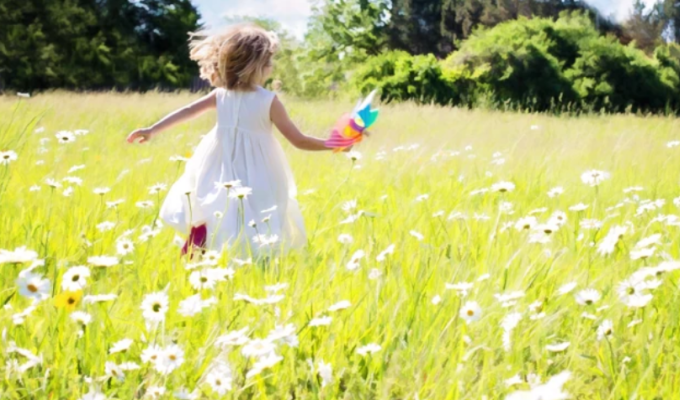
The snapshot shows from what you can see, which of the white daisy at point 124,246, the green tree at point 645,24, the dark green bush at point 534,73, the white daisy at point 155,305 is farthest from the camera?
the green tree at point 645,24

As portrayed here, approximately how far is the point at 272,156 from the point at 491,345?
69.2 inches

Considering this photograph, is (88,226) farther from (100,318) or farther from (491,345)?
(491,345)

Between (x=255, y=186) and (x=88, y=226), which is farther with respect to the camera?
(x=255, y=186)

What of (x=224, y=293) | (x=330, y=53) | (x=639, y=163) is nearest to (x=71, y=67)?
(x=330, y=53)

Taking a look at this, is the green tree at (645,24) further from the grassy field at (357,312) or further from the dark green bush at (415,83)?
the grassy field at (357,312)

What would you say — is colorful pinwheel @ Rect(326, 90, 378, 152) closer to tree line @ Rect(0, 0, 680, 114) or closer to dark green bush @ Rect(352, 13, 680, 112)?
tree line @ Rect(0, 0, 680, 114)

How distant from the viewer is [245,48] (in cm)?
330

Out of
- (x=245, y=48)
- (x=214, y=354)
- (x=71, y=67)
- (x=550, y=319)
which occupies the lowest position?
(x=71, y=67)

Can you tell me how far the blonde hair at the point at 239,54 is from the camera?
10.9ft

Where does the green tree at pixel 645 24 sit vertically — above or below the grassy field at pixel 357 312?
above

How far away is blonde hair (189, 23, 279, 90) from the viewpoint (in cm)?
332

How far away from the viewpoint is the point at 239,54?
332 cm

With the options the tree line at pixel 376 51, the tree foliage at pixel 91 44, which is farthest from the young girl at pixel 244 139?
the tree foliage at pixel 91 44

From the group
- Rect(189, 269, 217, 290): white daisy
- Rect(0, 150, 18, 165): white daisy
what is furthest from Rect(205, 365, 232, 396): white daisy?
Rect(0, 150, 18, 165): white daisy
